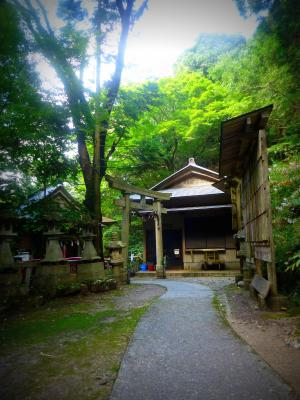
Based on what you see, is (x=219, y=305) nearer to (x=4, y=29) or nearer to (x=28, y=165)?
(x=28, y=165)

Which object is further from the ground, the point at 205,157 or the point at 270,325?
the point at 205,157

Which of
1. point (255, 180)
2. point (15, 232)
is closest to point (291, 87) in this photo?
point (255, 180)

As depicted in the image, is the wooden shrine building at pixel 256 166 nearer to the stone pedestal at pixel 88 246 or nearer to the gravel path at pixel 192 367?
the gravel path at pixel 192 367

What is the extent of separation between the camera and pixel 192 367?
11.4 feet

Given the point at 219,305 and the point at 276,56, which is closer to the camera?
the point at 219,305

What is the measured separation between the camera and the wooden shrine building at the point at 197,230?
17.0 metres

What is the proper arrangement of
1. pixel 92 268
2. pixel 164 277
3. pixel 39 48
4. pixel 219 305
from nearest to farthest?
1. pixel 219 305
2. pixel 39 48
3. pixel 92 268
4. pixel 164 277

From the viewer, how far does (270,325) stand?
16.4 feet

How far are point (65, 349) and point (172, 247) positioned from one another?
50.1ft

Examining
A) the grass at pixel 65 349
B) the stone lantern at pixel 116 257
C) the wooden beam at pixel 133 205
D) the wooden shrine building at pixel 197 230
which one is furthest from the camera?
the wooden shrine building at pixel 197 230

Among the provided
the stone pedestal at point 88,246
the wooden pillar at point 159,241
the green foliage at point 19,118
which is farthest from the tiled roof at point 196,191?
the green foliage at point 19,118

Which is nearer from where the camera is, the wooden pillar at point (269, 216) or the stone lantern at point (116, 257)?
the wooden pillar at point (269, 216)

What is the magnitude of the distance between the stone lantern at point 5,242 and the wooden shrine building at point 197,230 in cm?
995

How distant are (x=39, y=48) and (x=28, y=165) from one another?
3335mm
